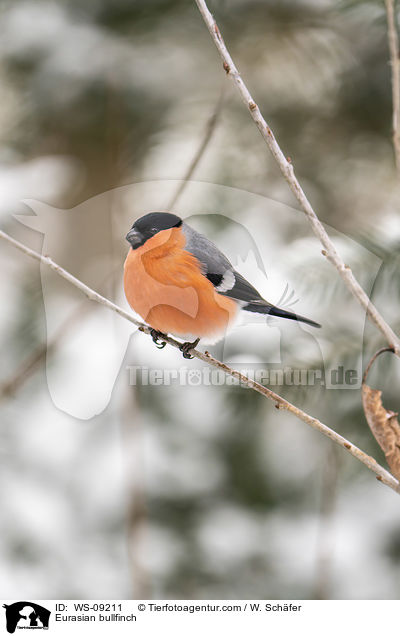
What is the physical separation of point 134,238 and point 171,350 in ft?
0.65

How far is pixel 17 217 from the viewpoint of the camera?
2.27ft

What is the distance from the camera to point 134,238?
454 mm

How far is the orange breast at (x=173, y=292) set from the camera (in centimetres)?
47

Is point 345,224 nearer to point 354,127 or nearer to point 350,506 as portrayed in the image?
point 354,127

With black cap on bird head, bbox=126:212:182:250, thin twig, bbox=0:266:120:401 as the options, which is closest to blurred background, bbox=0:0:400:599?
thin twig, bbox=0:266:120:401

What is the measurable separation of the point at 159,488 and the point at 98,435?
0.13m

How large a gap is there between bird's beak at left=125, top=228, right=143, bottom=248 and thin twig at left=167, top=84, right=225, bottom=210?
14 centimetres

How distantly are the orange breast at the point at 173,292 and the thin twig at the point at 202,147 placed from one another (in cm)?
13

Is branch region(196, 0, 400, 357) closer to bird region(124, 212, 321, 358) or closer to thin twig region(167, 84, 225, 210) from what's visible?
bird region(124, 212, 321, 358)

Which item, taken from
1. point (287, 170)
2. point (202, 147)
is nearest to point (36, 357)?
point (202, 147)

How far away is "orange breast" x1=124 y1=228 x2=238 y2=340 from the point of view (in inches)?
18.5

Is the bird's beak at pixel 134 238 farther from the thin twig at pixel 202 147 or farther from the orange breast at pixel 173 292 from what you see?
the thin twig at pixel 202 147
